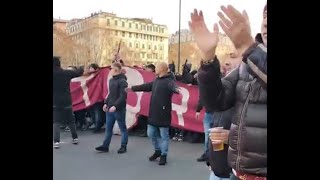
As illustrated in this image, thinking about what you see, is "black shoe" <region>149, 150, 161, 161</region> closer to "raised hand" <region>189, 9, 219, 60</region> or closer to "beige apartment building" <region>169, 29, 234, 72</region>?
"beige apartment building" <region>169, 29, 234, 72</region>

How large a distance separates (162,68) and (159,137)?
2.19 ft

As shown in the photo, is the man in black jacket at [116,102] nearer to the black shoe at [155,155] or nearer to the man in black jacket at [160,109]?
the man in black jacket at [160,109]

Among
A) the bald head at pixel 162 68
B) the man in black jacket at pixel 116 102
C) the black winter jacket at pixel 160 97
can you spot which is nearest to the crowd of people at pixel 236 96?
the bald head at pixel 162 68

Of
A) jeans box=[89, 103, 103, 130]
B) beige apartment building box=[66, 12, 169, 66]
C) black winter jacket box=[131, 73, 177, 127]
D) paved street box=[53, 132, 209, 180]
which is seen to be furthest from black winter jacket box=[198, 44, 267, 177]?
jeans box=[89, 103, 103, 130]

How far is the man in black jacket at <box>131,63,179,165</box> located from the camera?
299 centimetres

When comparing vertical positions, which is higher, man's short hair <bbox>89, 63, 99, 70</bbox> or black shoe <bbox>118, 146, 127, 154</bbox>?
man's short hair <bbox>89, 63, 99, 70</bbox>

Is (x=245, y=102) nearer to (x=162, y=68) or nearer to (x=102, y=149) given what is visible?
(x=162, y=68)

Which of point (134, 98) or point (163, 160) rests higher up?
point (134, 98)

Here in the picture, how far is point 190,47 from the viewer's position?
202 centimetres

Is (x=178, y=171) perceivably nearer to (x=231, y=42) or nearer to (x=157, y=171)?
(x=157, y=171)

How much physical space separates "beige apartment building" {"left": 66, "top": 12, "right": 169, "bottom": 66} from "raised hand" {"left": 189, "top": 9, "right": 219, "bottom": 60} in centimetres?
40

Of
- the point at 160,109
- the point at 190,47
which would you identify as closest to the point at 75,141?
the point at 160,109
